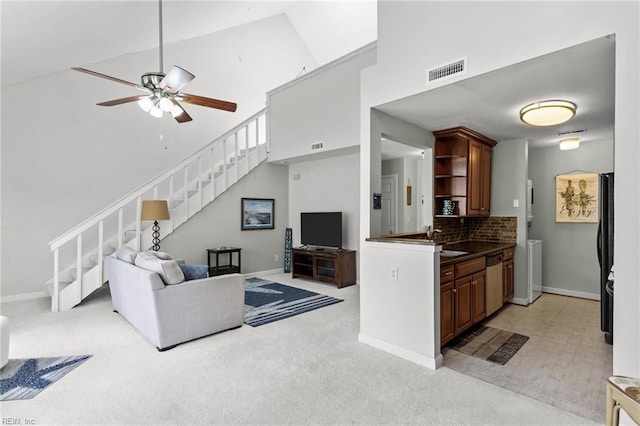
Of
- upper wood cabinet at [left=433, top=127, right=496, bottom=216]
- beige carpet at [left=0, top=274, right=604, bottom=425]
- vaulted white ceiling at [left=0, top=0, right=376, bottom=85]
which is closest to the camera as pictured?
beige carpet at [left=0, top=274, right=604, bottom=425]

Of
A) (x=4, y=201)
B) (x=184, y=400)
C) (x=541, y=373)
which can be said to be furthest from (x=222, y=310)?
A: (x=4, y=201)

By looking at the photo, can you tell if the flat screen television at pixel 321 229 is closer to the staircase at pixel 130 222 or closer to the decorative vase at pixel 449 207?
the staircase at pixel 130 222

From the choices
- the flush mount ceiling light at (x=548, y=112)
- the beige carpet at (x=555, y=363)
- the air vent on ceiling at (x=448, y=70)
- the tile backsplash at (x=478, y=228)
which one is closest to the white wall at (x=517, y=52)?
the air vent on ceiling at (x=448, y=70)

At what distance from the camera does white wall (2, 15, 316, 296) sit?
487 cm

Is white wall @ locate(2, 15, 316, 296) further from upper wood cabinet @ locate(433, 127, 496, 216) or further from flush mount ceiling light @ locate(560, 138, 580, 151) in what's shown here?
flush mount ceiling light @ locate(560, 138, 580, 151)

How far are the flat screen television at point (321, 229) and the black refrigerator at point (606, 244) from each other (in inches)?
143

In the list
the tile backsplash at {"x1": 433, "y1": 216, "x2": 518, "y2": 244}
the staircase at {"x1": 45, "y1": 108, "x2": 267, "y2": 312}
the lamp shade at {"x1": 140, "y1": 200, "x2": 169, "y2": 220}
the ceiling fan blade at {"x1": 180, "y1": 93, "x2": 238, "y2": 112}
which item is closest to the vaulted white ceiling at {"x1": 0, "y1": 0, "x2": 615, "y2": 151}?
the tile backsplash at {"x1": 433, "y1": 216, "x2": 518, "y2": 244}

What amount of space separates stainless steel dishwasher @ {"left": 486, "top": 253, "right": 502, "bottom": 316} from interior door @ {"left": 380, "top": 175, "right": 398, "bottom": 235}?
2.53 meters

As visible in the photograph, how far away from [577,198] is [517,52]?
12.8 feet

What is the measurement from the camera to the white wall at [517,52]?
191 centimetres

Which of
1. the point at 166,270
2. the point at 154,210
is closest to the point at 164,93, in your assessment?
the point at 166,270

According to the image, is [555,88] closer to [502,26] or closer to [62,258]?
[502,26]

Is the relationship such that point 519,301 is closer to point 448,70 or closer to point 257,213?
point 448,70

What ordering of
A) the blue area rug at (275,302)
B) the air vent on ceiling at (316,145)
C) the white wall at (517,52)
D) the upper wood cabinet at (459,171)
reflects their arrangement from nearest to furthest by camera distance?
the white wall at (517,52) < the blue area rug at (275,302) < the upper wood cabinet at (459,171) < the air vent on ceiling at (316,145)
